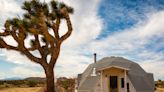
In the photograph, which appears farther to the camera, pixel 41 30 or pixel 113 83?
pixel 113 83

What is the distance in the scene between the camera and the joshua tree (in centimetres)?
1989

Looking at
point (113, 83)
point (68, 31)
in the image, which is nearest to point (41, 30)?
point (68, 31)

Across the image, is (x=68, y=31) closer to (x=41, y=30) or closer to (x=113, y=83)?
(x=41, y=30)

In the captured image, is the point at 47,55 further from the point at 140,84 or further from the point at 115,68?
the point at 140,84

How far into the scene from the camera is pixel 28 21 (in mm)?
19672

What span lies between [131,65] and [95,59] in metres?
5.64

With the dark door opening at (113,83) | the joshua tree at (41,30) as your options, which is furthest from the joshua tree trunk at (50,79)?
the dark door opening at (113,83)

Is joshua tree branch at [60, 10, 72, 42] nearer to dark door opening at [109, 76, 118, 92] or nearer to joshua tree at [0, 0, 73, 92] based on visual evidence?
joshua tree at [0, 0, 73, 92]

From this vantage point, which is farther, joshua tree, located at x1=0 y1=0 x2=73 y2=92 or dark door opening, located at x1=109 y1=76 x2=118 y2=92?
dark door opening, located at x1=109 y1=76 x2=118 y2=92

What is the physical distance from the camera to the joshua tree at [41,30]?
19.9 m

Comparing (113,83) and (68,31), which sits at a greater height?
(68,31)

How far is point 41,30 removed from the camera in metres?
20.3

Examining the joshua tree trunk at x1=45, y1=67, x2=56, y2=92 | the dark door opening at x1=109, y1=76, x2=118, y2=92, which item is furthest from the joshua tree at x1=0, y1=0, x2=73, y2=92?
the dark door opening at x1=109, y1=76, x2=118, y2=92

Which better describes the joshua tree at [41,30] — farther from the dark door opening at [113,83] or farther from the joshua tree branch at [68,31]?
the dark door opening at [113,83]
